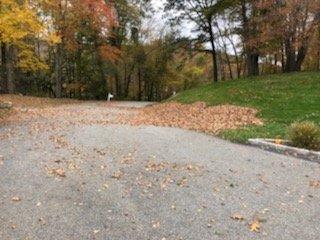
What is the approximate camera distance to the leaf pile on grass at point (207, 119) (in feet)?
49.3

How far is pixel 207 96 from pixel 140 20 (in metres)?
17.3

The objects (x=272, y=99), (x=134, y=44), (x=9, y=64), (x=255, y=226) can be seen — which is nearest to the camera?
(x=255, y=226)

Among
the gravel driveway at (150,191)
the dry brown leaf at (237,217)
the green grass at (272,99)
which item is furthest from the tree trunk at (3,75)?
the dry brown leaf at (237,217)

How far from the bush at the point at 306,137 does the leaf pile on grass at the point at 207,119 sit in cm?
288

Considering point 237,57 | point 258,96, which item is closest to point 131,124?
point 258,96

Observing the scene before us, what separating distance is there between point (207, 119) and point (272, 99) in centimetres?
338

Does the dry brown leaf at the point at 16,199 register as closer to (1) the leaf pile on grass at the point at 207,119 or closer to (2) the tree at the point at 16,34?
(1) the leaf pile on grass at the point at 207,119

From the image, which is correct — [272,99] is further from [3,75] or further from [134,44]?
[134,44]

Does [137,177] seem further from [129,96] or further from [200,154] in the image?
[129,96]

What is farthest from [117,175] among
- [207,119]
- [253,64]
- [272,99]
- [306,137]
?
[253,64]

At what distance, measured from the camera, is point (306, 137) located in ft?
36.7

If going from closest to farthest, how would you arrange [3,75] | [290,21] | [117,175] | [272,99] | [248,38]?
1. [117,175]
2. [272,99]
3. [290,21]
4. [248,38]
5. [3,75]

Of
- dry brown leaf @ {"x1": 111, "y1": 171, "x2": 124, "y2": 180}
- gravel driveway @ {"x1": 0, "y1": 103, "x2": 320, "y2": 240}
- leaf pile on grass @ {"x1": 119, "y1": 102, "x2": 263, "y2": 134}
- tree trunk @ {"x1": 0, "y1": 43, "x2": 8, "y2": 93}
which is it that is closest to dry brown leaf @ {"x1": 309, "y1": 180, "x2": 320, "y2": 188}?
gravel driveway @ {"x1": 0, "y1": 103, "x2": 320, "y2": 240}

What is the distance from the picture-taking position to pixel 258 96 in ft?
65.6
